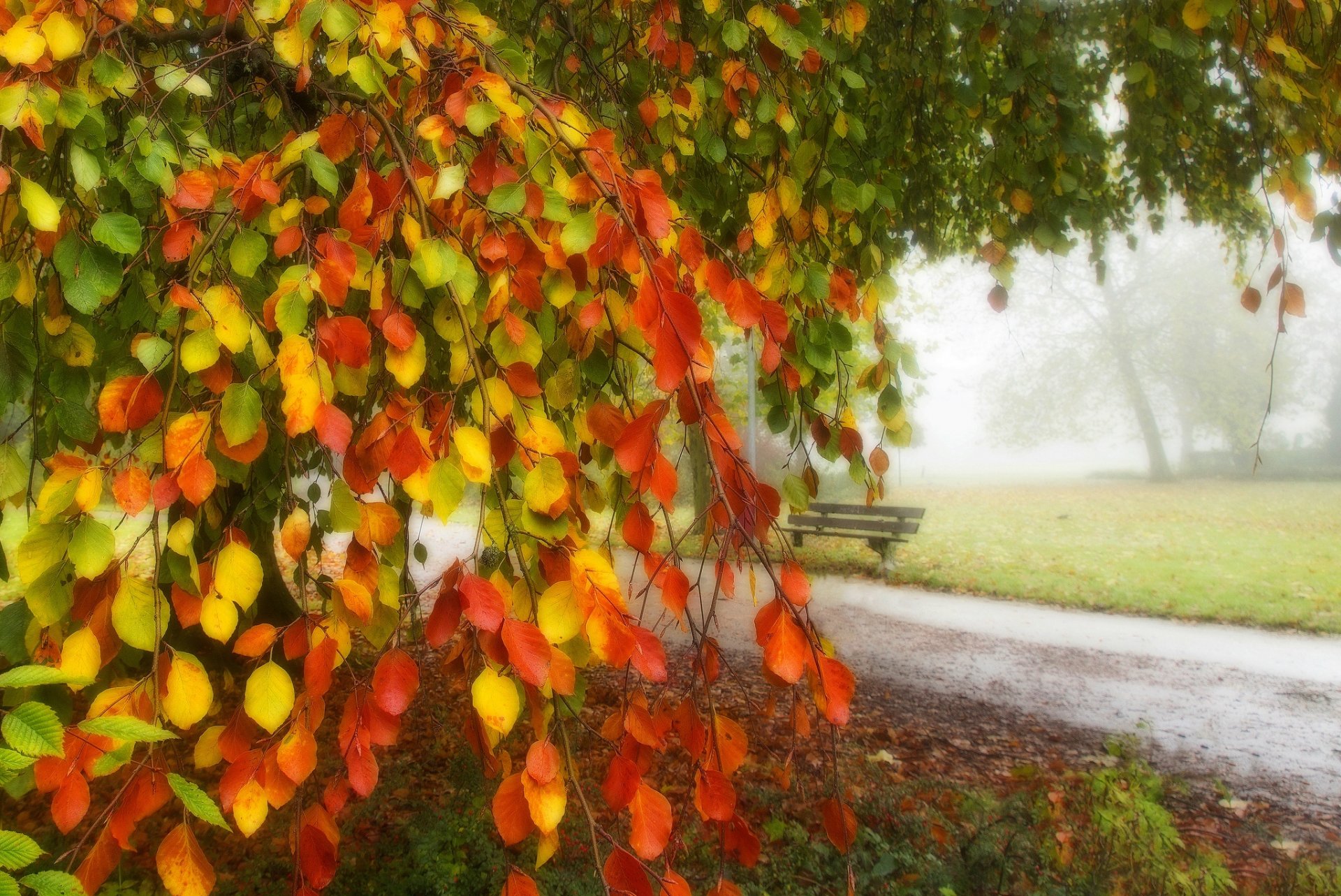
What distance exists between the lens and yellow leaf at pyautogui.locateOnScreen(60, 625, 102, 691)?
2.81 ft

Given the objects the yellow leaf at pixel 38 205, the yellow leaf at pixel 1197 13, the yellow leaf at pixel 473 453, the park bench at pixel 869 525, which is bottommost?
the park bench at pixel 869 525

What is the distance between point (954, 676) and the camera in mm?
5359

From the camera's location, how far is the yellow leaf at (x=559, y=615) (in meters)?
0.86

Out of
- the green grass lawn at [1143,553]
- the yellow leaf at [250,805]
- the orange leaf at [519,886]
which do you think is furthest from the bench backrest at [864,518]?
the yellow leaf at [250,805]

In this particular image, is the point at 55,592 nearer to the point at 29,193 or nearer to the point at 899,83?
the point at 29,193

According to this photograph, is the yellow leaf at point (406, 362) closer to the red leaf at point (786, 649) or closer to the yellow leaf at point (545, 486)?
the yellow leaf at point (545, 486)

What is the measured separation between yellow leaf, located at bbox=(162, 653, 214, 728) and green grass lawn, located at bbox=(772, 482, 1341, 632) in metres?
8.30

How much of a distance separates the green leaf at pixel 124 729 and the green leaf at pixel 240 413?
32 centimetres

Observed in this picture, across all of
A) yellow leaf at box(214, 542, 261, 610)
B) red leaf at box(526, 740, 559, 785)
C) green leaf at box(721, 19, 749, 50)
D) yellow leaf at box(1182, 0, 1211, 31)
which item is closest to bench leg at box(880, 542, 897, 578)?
yellow leaf at box(1182, 0, 1211, 31)

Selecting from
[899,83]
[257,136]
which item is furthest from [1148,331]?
[257,136]

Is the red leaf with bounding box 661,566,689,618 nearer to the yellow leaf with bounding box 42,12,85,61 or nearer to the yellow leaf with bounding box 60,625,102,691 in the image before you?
the yellow leaf with bounding box 60,625,102,691

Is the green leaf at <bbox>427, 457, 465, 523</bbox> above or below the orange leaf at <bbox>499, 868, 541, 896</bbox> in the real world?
above

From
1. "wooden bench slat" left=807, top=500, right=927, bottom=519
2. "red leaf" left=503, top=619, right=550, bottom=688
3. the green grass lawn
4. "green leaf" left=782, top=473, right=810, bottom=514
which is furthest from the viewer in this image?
"wooden bench slat" left=807, top=500, right=927, bottom=519

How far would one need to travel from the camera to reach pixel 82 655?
2.85 ft
